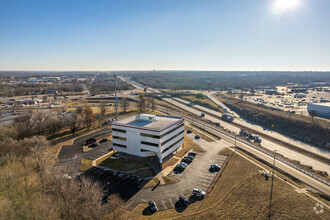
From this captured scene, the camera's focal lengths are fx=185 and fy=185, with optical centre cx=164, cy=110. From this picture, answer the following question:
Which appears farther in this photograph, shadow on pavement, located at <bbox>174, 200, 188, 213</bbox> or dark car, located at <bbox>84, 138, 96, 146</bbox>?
dark car, located at <bbox>84, 138, 96, 146</bbox>

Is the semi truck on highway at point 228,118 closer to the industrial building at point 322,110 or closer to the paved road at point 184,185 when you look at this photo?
the industrial building at point 322,110

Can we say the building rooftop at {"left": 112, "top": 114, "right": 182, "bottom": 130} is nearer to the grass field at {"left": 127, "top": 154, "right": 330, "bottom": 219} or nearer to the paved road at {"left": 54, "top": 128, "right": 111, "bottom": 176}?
the paved road at {"left": 54, "top": 128, "right": 111, "bottom": 176}

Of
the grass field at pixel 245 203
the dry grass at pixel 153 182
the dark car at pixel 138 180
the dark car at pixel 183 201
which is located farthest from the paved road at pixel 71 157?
the dark car at pixel 183 201

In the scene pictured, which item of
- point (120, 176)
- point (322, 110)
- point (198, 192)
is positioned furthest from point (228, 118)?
point (120, 176)

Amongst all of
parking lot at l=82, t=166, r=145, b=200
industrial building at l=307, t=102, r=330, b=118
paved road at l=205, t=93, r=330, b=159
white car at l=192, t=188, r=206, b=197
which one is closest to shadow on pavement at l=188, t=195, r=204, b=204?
white car at l=192, t=188, r=206, b=197

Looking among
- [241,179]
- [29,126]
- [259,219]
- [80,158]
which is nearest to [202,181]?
[241,179]

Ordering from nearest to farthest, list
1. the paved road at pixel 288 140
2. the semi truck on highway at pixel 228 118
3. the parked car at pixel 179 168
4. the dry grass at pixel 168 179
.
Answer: the dry grass at pixel 168 179
the parked car at pixel 179 168
the paved road at pixel 288 140
the semi truck on highway at pixel 228 118

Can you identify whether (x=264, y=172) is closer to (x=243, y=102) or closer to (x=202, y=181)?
(x=202, y=181)
